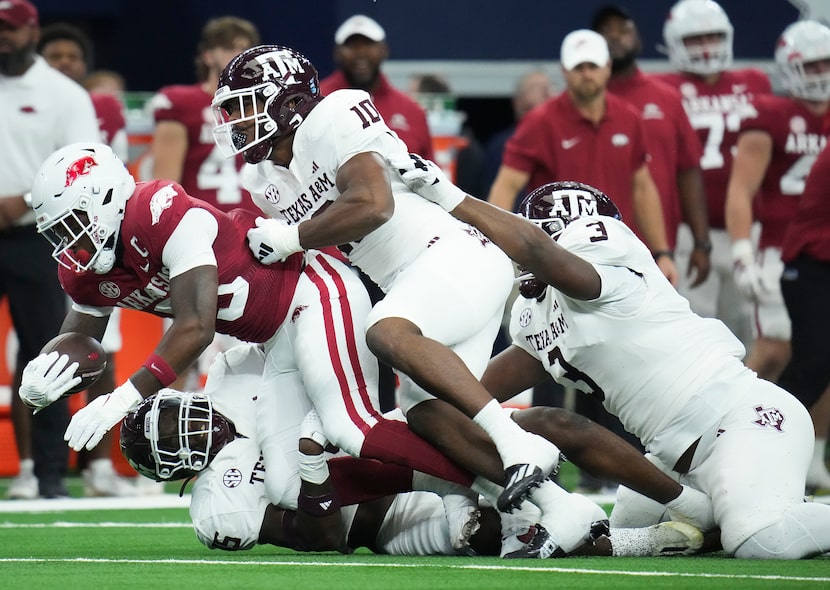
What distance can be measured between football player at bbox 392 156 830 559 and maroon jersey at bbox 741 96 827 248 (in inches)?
106

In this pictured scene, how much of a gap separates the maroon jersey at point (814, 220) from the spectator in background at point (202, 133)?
8.72 ft

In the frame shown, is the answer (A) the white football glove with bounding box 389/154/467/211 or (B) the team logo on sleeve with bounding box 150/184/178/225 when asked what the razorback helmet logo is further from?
(A) the white football glove with bounding box 389/154/467/211

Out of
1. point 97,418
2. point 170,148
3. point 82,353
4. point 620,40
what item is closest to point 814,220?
point 620,40

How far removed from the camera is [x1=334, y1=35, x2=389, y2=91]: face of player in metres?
8.15

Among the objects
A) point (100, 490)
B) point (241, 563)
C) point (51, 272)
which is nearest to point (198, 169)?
point (51, 272)

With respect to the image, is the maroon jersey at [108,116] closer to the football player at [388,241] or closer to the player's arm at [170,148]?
the player's arm at [170,148]

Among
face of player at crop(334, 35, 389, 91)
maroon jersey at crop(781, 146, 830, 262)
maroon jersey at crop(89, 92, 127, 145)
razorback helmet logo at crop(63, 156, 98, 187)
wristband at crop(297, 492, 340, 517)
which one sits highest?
face of player at crop(334, 35, 389, 91)

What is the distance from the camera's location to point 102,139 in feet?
27.1

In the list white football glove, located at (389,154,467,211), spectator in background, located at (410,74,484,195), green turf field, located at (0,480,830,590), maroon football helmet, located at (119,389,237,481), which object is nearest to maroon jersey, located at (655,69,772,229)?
spectator in background, located at (410,74,484,195)

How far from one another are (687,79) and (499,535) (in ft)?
14.5

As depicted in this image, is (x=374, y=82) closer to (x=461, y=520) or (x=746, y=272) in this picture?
(x=746, y=272)

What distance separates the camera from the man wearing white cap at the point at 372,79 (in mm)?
8023

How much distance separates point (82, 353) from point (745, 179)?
12.7 feet

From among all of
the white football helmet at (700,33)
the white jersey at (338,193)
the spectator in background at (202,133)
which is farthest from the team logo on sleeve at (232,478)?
the white football helmet at (700,33)
